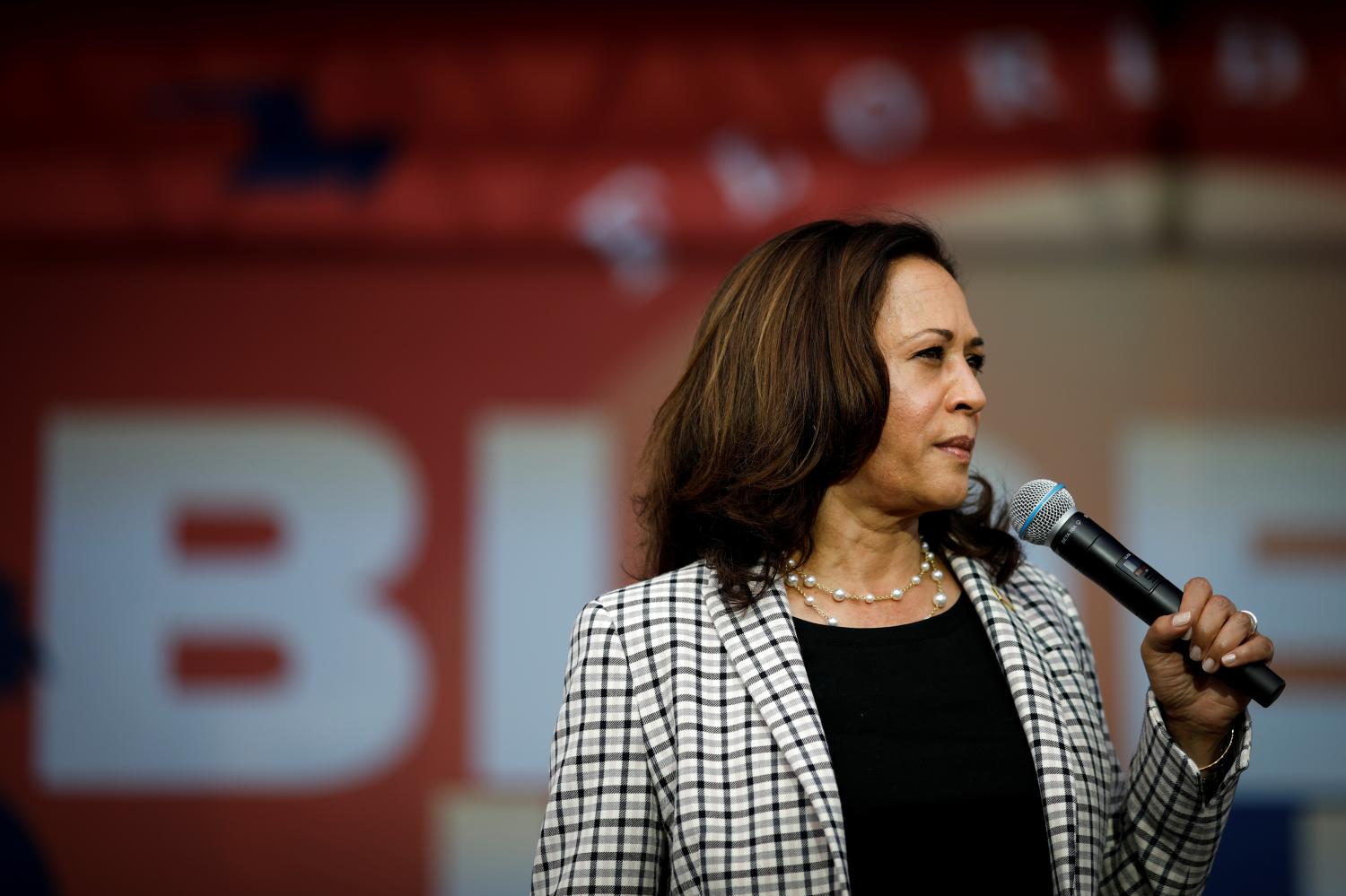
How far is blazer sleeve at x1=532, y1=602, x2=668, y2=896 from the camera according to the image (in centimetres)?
160

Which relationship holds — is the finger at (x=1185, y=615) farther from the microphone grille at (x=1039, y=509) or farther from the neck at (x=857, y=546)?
the neck at (x=857, y=546)

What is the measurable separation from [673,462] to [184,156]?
10.4 ft

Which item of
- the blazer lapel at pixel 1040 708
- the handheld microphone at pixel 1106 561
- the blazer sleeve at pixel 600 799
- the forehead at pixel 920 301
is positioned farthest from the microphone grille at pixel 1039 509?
the blazer sleeve at pixel 600 799

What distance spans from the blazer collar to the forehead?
0.38 meters

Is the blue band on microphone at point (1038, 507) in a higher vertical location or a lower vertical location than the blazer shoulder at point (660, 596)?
higher

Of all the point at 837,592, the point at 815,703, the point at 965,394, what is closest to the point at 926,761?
the point at 815,703

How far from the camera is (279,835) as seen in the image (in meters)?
4.13

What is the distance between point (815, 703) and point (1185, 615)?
1.52 ft

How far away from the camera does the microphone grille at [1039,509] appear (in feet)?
5.49

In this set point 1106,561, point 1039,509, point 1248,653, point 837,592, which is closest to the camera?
point 1248,653

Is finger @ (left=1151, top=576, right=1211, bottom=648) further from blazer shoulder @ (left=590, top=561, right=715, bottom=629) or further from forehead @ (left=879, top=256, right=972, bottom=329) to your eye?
blazer shoulder @ (left=590, top=561, right=715, bottom=629)

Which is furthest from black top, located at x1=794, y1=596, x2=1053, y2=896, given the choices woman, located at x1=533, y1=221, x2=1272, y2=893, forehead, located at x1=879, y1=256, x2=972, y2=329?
forehead, located at x1=879, y1=256, x2=972, y2=329

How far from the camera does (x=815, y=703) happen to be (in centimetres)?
163

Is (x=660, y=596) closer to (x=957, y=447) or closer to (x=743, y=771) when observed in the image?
(x=743, y=771)
